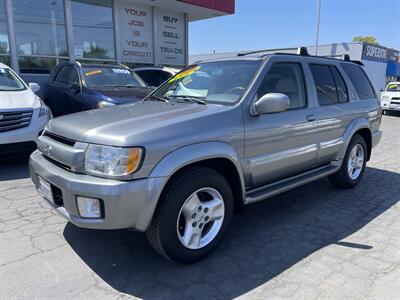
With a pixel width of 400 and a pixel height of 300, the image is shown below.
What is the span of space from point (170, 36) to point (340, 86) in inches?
473

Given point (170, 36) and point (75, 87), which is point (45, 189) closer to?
point (75, 87)

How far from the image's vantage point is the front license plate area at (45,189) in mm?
3050

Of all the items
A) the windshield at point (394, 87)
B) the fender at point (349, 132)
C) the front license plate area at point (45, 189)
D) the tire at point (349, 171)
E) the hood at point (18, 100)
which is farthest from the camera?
the windshield at point (394, 87)

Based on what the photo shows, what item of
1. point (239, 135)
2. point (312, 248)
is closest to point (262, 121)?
point (239, 135)

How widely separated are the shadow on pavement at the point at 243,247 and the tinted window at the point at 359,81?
1.57m

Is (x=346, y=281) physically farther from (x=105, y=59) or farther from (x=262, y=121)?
(x=105, y=59)

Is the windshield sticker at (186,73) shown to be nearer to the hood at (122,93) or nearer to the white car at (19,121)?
the hood at (122,93)

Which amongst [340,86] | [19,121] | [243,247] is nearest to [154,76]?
[19,121]

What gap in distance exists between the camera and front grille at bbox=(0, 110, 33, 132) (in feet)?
18.0

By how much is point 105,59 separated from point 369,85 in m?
10.5

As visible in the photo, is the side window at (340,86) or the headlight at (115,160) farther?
the side window at (340,86)

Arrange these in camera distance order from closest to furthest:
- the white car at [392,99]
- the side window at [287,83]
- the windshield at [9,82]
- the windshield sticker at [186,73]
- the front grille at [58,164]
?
the front grille at [58,164], the side window at [287,83], the windshield sticker at [186,73], the windshield at [9,82], the white car at [392,99]

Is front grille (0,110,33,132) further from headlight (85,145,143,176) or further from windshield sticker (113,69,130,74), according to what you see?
headlight (85,145,143,176)

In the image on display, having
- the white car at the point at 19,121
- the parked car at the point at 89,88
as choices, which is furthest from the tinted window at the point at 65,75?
the white car at the point at 19,121
